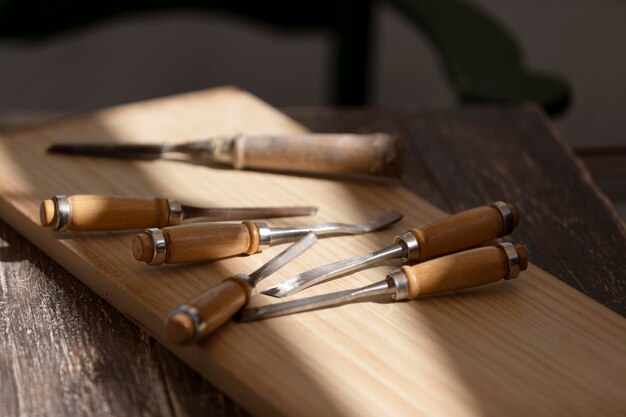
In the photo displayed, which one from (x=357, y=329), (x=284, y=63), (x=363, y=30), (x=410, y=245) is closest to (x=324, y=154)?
(x=410, y=245)

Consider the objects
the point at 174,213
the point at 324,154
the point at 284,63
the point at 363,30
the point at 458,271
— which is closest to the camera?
the point at 458,271

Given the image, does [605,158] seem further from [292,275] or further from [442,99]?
[442,99]

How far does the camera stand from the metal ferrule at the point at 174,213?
3.40ft

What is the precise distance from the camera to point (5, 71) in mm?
3678

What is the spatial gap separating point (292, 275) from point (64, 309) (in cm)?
22

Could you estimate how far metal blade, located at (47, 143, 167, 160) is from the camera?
123cm

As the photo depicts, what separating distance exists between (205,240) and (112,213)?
0.39 ft

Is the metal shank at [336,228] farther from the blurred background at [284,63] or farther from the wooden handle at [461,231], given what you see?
the blurred background at [284,63]

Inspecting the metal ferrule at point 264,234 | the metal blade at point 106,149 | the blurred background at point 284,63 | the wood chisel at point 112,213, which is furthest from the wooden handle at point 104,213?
the blurred background at point 284,63

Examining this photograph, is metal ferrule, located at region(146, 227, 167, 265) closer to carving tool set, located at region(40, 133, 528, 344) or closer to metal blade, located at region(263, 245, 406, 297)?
carving tool set, located at region(40, 133, 528, 344)

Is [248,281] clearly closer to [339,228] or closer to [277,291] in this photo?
[277,291]

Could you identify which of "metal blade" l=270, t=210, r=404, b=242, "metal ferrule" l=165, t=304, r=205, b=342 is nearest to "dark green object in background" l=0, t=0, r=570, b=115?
"metal blade" l=270, t=210, r=404, b=242

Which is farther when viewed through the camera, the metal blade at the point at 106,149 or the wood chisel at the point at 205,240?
the metal blade at the point at 106,149

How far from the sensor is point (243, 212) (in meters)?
1.10
